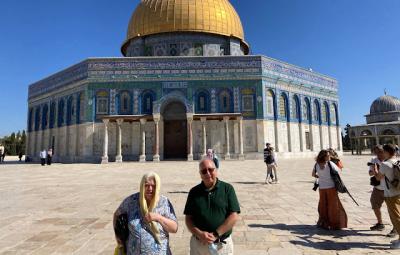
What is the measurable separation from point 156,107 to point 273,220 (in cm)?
1966

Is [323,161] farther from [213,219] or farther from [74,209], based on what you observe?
[74,209]

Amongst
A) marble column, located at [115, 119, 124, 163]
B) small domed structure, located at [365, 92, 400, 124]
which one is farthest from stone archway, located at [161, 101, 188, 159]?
small domed structure, located at [365, 92, 400, 124]

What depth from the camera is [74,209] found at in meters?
6.19

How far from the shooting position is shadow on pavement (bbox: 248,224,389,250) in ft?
12.7

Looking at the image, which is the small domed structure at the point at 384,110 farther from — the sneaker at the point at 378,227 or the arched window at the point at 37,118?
the sneaker at the point at 378,227

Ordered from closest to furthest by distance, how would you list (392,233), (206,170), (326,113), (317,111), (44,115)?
1. (206,170)
2. (392,233)
3. (317,111)
4. (44,115)
5. (326,113)

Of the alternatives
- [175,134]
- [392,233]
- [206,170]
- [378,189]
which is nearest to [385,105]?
[175,134]

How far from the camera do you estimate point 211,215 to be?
7.71 feet

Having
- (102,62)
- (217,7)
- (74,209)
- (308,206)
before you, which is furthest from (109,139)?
(308,206)

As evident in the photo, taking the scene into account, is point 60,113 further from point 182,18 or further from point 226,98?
point 226,98

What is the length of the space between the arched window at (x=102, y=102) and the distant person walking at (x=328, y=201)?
74.1ft

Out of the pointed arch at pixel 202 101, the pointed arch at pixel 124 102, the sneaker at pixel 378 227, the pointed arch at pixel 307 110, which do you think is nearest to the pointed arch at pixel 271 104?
the pointed arch at pixel 307 110

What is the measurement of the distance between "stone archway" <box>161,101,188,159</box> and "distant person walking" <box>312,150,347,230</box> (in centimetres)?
2007

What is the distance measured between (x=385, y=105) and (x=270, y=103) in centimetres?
2986
